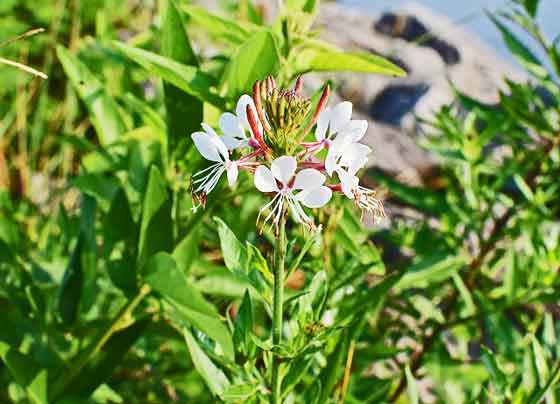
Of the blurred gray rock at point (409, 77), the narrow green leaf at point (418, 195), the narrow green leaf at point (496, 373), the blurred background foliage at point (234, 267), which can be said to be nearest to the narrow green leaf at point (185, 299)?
the blurred background foliage at point (234, 267)

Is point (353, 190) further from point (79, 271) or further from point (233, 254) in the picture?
point (79, 271)

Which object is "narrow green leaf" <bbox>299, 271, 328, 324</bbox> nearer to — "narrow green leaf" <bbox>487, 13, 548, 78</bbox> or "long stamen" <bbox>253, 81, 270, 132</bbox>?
"long stamen" <bbox>253, 81, 270, 132</bbox>

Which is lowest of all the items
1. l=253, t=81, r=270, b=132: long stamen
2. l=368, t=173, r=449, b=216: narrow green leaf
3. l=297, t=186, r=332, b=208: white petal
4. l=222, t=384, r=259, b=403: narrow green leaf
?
l=368, t=173, r=449, b=216: narrow green leaf

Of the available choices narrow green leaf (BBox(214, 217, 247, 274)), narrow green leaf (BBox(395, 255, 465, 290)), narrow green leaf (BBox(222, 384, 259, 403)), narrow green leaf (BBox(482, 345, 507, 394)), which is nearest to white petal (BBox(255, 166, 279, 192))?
narrow green leaf (BBox(214, 217, 247, 274))

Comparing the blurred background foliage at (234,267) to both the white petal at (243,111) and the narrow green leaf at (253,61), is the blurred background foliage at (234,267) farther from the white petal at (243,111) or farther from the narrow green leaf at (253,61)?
the white petal at (243,111)

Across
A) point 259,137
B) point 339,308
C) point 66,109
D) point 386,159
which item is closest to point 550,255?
point 339,308
